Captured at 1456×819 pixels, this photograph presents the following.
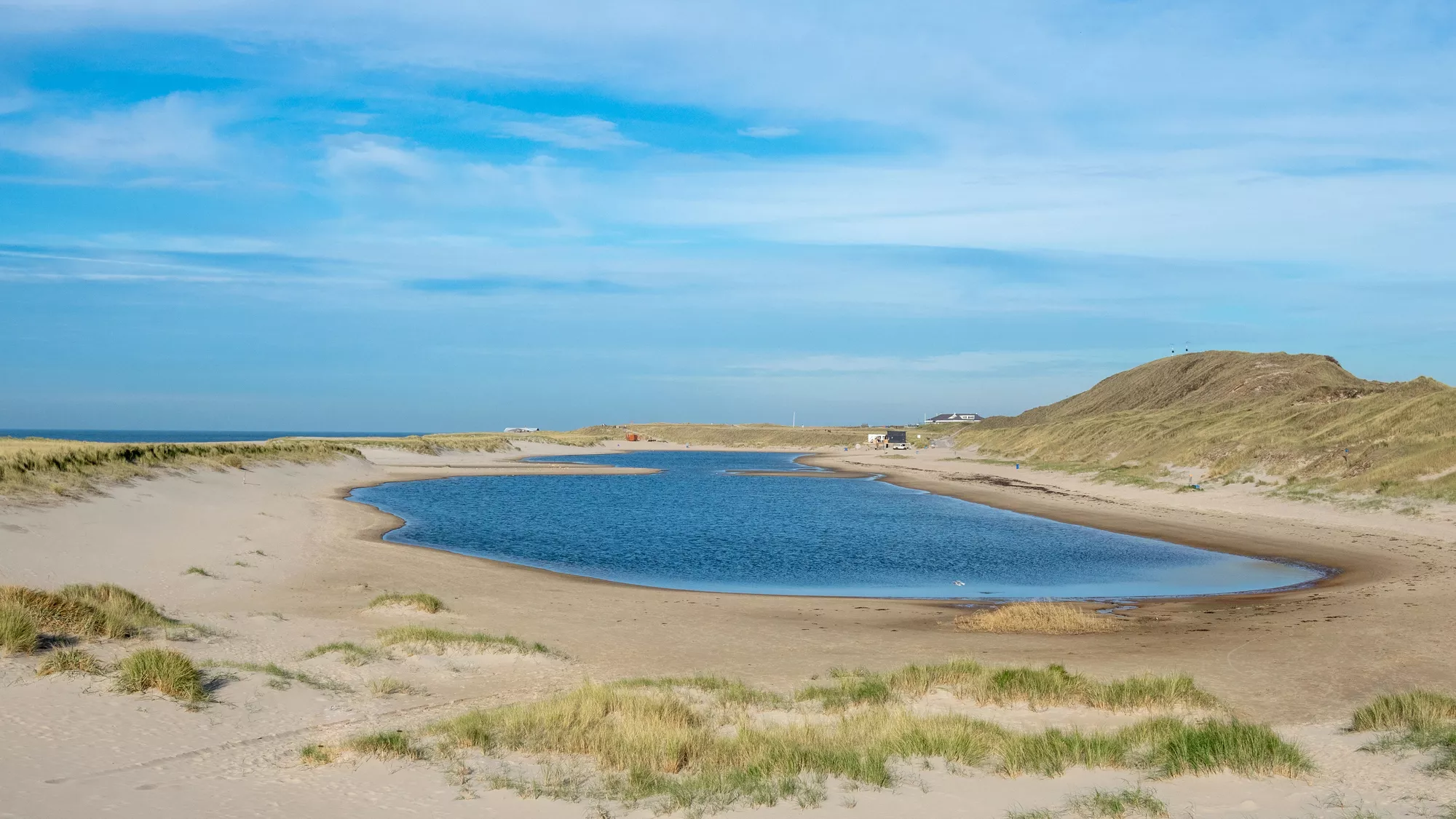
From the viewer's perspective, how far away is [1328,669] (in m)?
15.9

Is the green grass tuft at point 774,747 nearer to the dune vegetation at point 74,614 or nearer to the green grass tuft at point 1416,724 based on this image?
the green grass tuft at point 1416,724

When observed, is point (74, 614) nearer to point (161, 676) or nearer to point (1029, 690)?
point (161, 676)

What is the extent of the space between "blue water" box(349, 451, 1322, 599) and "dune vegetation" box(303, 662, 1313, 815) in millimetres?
14233

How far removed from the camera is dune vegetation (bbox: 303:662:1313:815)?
9781mm

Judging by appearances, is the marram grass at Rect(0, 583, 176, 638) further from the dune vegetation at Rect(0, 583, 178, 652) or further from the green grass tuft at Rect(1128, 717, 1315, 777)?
the green grass tuft at Rect(1128, 717, 1315, 777)

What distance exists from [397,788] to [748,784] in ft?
10.9

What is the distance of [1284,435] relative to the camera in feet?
202

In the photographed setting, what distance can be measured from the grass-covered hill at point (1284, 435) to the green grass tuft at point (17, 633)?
4608 cm

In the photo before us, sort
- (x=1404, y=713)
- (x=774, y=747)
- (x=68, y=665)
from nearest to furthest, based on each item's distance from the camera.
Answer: (x=774, y=747) → (x=1404, y=713) → (x=68, y=665)

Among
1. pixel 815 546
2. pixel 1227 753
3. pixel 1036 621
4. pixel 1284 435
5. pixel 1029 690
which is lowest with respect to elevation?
pixel 815 546

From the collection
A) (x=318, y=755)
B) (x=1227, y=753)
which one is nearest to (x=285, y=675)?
(x=318, y=755)

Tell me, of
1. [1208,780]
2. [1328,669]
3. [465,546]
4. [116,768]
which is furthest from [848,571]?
[116,768]

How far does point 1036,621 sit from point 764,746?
447 inches

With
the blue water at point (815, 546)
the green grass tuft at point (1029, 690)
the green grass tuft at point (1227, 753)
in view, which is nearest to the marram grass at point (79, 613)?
the green grass tuft at point (1029, 690)
